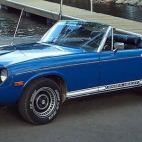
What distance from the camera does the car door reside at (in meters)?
5.89

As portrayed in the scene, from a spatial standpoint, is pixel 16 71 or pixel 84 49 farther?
pixel 84 49

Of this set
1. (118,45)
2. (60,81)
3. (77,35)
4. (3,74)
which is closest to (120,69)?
(118,45)

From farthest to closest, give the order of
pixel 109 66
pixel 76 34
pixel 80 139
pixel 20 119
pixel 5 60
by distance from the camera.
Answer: pixel 76 34, pixel 109 66, pixel 20 119, pixel 5 60, pixel 80 139

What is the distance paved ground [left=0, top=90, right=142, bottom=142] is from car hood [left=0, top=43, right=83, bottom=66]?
941 millimetres

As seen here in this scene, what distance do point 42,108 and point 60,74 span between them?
56 centimetres

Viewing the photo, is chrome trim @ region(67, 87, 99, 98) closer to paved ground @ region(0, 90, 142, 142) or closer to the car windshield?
paved ground @ region(0, 90, 142, 142)

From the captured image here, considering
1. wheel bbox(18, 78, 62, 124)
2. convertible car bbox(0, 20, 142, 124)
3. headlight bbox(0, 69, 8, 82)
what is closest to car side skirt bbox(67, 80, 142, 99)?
convertible car bbox(0, 20, 142, 124)

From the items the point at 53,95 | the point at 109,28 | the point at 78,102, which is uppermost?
the point at 109,28

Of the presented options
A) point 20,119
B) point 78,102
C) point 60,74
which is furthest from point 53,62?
point 78,102

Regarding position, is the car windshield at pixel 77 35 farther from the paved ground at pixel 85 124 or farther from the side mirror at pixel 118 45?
the paved ground at pixel 85 124

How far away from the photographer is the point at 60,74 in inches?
210

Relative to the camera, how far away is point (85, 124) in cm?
539

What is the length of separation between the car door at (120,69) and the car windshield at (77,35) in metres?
0.31

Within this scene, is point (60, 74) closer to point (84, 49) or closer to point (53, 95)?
point (53, 95)
